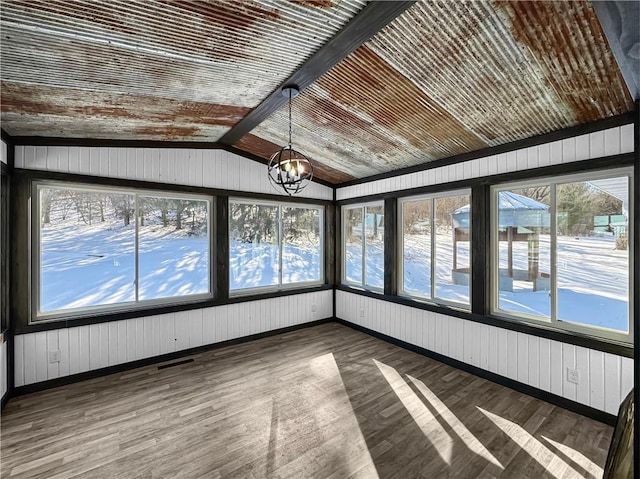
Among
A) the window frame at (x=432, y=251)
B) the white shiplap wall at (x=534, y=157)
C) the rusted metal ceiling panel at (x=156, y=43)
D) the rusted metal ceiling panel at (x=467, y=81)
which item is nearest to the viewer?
the rusted metal ceiling panel at (x=156, y=43)

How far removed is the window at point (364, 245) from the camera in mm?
5070

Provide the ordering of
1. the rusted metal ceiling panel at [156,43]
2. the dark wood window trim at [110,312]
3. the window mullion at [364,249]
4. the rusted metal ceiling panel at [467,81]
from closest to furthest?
the rusted metal ceiling panel at [156,43]
the rusted metal ceiling panel at [467,81]
the dark wood window trim at [110,312]
the window mullion at [364,249]

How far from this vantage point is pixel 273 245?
5125mm

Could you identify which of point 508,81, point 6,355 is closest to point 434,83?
point 508,81

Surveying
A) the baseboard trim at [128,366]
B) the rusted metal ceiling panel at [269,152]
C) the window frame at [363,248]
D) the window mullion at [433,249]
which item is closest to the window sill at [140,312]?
the baseboard trim at [128,366]

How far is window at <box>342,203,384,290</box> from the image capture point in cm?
507

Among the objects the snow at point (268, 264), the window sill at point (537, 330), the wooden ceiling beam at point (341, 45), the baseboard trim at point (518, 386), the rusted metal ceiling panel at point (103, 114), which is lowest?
the baseboard trim at point (518, 386)

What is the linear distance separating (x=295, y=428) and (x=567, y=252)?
318 centimetres

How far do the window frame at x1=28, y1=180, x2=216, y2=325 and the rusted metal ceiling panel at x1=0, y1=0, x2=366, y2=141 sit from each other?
122 centimetres

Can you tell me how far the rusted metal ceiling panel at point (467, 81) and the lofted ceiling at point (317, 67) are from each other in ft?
0.03

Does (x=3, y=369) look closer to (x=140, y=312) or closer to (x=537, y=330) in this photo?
(x=140, y=312)

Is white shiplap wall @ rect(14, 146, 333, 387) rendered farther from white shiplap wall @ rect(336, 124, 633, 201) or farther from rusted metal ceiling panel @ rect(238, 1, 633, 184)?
white shiplap wall @ rect(336, 124, 633, 201)

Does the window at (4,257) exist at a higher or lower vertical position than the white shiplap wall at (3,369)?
higher

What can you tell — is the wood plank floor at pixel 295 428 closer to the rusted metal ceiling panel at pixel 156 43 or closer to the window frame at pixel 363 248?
the window frame at pixel 363 248
